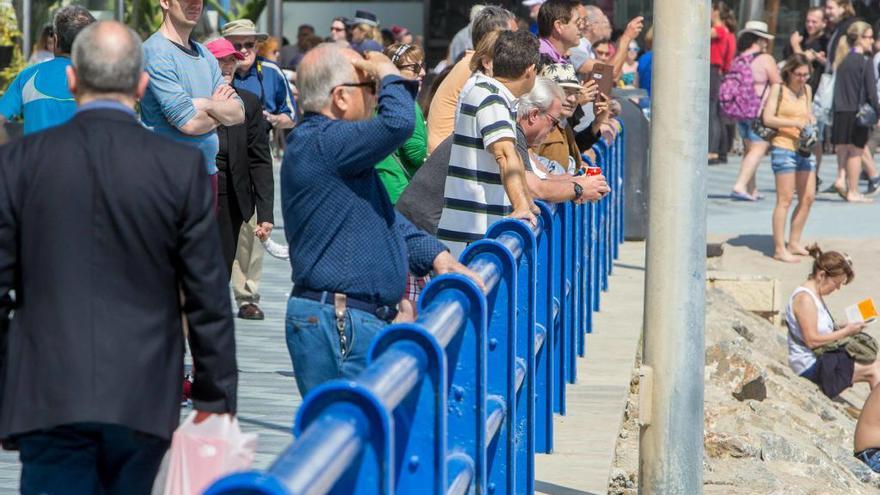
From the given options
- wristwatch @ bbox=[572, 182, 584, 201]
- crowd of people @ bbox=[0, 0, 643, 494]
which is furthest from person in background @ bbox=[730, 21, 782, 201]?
wristwatch @ bbox=[572, 182, 584, 201]

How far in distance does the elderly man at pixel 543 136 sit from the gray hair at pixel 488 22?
833 mm

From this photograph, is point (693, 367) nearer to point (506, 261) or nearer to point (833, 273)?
point (506, 261)

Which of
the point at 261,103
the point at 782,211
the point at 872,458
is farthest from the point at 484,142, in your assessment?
the point at 782,211

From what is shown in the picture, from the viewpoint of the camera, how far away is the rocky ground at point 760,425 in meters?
7.86

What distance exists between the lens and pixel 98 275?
369 centimetres

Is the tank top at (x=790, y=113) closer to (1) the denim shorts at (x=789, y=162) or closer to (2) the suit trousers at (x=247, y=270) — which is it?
(1) the denim shorts at (x=789, y=162)

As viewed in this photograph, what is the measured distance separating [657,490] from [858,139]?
13.9 metres

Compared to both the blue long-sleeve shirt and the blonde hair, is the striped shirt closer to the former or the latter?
the blue long-sleeve shirt

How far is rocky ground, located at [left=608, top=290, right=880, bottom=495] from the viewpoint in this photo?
25.8ft

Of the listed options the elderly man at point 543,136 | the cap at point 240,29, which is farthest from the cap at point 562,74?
the cap at point 240,29

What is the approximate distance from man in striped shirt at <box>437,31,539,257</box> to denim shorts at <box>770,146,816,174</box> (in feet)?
29.4

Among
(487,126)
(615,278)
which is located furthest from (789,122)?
(487,126)

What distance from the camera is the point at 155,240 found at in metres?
3.75

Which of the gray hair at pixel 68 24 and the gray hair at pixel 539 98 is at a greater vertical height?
the gray hair at pixel 68 24
